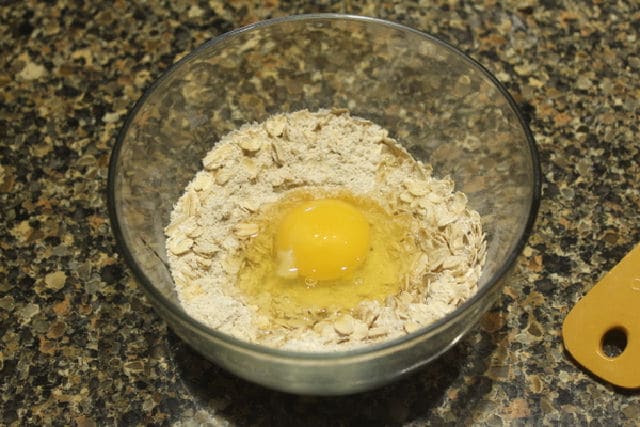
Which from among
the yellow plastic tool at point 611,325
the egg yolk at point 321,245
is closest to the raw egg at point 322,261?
the egg yolk at point 321,245

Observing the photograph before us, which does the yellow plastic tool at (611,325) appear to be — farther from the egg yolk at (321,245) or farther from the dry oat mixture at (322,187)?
the egg yolk at (321,245)

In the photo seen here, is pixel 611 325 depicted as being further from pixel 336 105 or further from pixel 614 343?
pixel 336 105

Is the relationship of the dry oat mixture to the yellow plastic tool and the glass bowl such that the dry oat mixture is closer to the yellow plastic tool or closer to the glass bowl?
the glass bowl

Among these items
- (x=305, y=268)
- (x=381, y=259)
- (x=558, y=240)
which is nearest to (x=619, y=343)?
(x=558, y=240)

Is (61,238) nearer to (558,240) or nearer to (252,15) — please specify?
(252,15)

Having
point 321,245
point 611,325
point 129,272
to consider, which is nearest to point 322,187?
point 321,245
